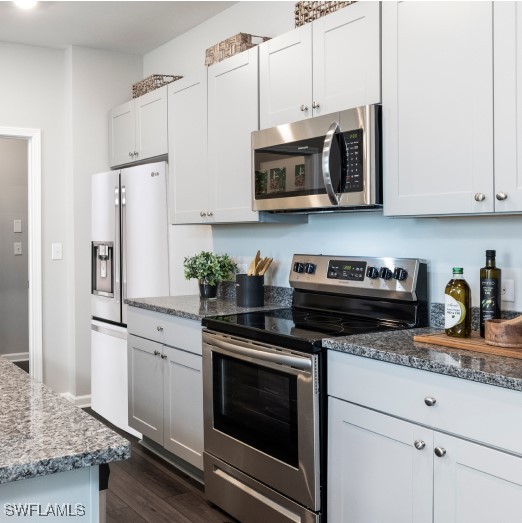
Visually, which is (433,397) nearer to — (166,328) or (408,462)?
(408,462)

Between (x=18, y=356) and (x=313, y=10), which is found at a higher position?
(x=313, y=10)

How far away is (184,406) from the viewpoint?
316 centimetres

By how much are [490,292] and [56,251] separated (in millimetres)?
3408

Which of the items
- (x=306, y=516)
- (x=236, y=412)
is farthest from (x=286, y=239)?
(x=306, y=516)

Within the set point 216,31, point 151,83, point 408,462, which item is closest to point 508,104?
point 408,462

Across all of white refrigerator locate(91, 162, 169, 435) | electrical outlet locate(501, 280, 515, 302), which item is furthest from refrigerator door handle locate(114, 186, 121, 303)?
electrical outlet locate(501, 280, 515, 302)

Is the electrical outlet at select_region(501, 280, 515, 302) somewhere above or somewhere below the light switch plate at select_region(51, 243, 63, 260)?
below

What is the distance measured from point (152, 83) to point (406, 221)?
222 centimetres

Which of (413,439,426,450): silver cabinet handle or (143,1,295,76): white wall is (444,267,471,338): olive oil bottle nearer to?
(413,439,426,450): silver cabinet handle

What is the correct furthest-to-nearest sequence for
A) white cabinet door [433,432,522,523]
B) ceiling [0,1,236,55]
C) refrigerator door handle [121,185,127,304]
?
refrigerator door handle [121,185,127,304] < ceiling [0,1,236,55] < white cabinet door [433,432,522,523]

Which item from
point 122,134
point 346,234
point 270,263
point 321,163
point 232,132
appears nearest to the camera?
point 321,163

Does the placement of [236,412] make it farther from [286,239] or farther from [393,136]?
[393,136]

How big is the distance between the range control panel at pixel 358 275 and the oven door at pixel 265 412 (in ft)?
1.82

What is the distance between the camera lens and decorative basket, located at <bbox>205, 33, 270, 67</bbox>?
3.28m
